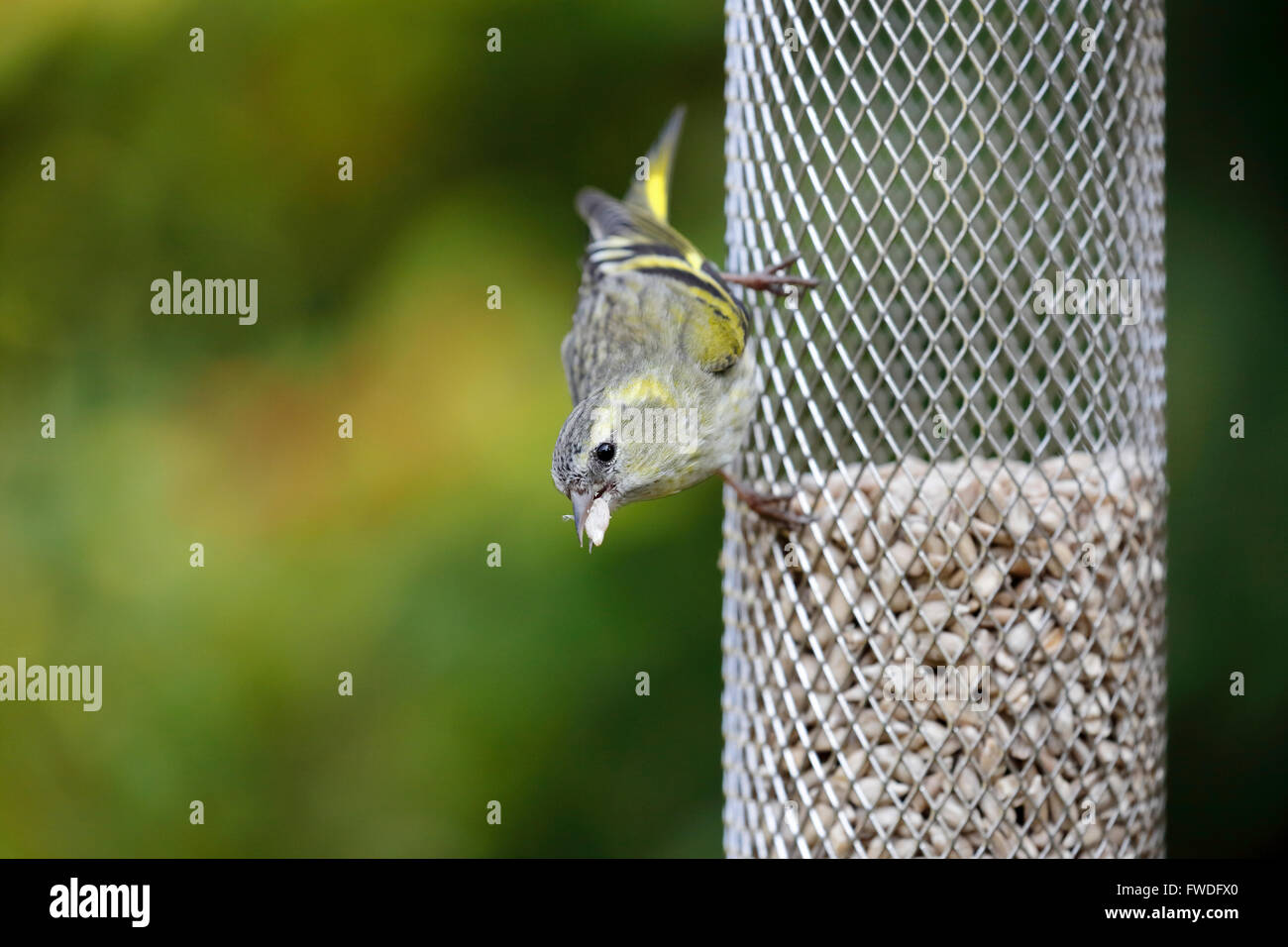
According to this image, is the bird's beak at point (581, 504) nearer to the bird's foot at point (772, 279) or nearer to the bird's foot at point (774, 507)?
the bird's foot at point (774, 507)

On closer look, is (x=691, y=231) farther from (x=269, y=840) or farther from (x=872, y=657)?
(x=269, y=840)

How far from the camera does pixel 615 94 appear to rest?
14.1 feet

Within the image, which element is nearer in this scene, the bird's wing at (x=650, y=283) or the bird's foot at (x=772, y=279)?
the bird's foot at (x=772, y=279)

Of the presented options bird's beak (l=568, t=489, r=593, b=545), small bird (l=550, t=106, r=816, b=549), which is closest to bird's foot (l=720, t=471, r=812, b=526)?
small bird (l=550, t=106, r=816, b=549)

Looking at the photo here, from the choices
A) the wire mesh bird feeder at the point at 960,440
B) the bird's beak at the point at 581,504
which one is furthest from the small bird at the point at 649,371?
the wire mesh bird feeder at the point at 960,440

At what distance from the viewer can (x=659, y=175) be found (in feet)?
12.1

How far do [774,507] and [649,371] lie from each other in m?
0.40

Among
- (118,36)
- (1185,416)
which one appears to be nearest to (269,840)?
(118,36)

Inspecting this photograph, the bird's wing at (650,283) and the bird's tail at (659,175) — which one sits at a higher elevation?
the bird's tail at (659,175)

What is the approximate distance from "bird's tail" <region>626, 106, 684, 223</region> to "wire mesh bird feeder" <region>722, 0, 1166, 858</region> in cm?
60

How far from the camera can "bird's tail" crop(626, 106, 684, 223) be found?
11.8ft

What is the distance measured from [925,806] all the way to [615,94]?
2.55 m

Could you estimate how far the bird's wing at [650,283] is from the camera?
9.88ft

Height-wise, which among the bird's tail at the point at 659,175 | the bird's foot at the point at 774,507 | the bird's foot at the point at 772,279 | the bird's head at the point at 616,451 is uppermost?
the bird's tail at the point at 659,175
